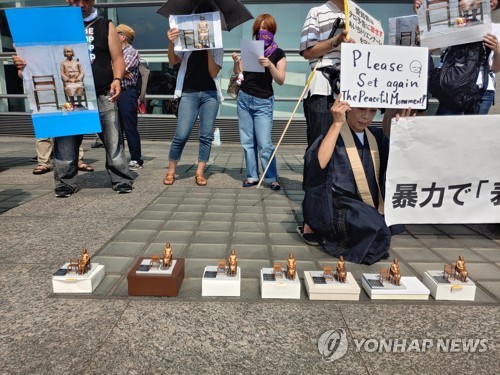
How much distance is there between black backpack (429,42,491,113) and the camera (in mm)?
2812

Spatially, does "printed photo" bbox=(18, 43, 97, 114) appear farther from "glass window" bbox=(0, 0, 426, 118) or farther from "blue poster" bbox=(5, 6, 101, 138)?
"glass window" bbox=(0, 0, 426, 118)

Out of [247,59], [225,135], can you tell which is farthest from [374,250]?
[225,135]

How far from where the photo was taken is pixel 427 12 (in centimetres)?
283

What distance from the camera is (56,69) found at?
362 centimetres

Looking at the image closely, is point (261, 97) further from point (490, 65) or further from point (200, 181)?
point (490, 65)

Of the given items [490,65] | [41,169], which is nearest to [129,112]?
[41,169]

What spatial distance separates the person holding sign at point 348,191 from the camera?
2422 millimetres

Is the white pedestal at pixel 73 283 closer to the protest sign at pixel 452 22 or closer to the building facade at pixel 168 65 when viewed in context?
the protest sign at pixel 452 22

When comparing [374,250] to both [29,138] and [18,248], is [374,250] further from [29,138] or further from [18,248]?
[29,138]

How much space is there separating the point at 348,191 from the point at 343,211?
5.9 inches

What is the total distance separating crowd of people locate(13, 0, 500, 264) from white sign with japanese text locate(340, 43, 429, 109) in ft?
0.31

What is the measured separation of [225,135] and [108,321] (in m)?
8.32

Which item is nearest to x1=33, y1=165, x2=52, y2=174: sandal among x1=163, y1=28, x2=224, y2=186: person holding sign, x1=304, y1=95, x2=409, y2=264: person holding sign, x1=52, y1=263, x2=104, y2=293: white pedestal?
x1=163, y1=28, x2=224, y2=186: person holding sign

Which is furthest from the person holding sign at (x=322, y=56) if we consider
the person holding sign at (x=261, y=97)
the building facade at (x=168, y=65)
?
the building facade at (x=168, y=65)
